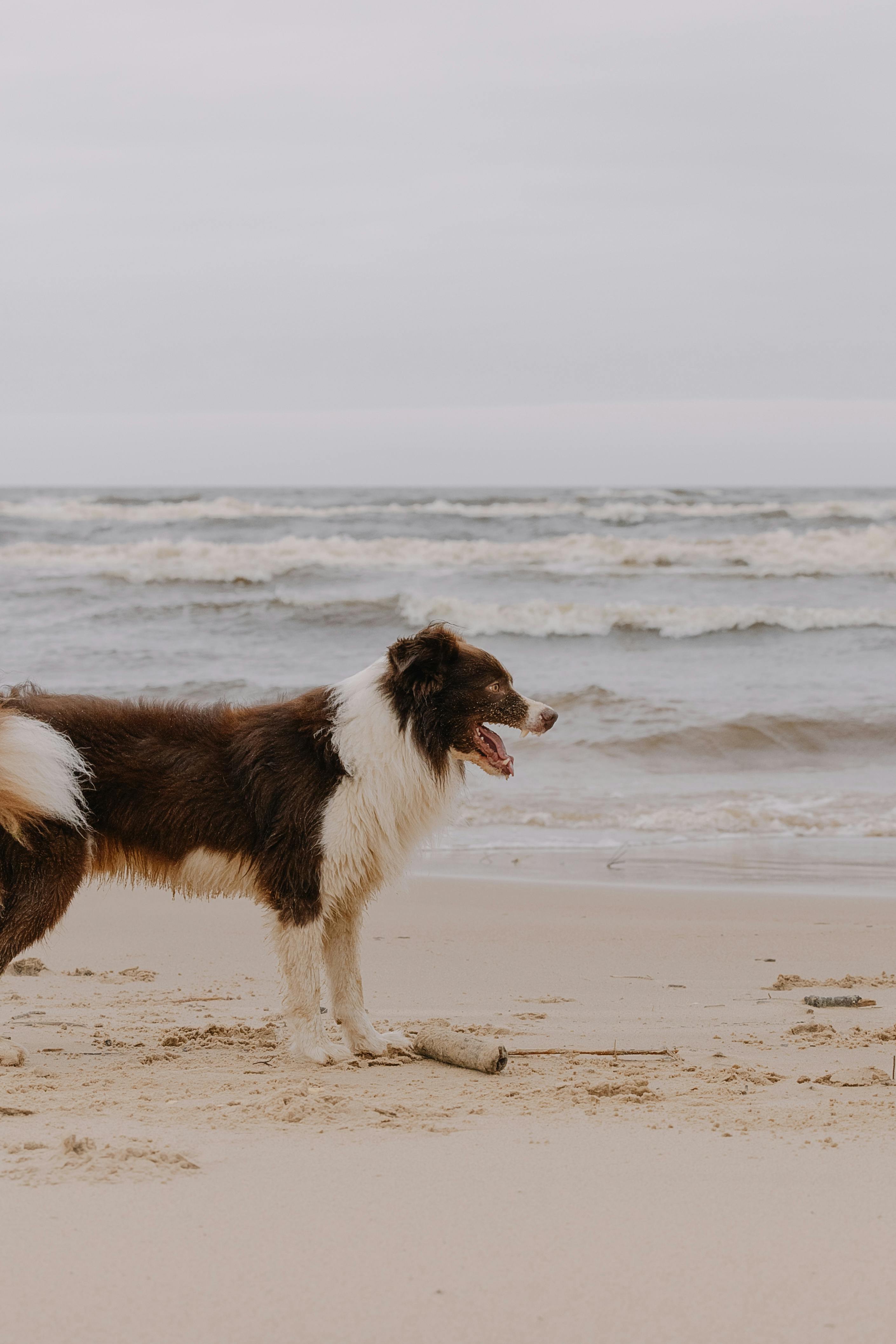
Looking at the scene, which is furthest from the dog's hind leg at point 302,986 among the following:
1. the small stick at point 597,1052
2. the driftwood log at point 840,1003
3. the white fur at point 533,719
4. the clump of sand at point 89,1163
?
the driftwood log at point 840,1003

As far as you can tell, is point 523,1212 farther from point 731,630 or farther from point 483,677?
point 731,630

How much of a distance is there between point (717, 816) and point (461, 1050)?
5752 mm

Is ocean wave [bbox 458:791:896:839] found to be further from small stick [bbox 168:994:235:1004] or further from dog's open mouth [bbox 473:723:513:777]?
dog's open mouth [bbox 473:723:513:777]

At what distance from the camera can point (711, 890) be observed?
7.56m

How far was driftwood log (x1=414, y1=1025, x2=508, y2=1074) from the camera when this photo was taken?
420cm

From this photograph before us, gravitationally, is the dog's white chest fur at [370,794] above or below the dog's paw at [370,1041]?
above

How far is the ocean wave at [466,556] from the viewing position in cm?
2545

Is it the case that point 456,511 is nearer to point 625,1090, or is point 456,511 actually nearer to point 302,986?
point 302,986

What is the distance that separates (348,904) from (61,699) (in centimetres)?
137

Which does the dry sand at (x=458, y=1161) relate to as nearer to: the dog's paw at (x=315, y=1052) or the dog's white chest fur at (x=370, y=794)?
the dog's paw at (x=315, y=1052)

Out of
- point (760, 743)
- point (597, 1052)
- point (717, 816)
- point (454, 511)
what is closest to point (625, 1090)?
point (597, 1052)

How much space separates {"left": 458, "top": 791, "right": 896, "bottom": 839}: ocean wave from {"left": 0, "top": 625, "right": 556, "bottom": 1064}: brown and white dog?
4852 millimetres

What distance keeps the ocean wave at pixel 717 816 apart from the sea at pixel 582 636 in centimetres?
3

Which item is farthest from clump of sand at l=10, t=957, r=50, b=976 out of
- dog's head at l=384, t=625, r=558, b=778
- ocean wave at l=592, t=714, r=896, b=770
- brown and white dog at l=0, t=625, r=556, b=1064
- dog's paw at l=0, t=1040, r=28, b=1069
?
ocean wave at l=592, t=714, r=896, b=770
